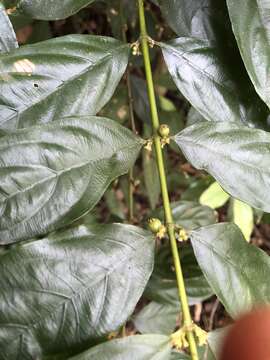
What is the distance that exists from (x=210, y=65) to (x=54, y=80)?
0.26m

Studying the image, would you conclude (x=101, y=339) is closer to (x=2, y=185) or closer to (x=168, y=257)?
(x=2, y=185)

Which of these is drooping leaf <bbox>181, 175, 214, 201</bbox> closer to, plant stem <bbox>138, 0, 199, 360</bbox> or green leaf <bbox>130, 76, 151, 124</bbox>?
green leaf <bbox>130, 76, 151, 124</bbox>

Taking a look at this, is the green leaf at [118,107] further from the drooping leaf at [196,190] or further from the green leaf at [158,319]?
the green leaf at [158,319]

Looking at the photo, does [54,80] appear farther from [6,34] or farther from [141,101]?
[141,101]

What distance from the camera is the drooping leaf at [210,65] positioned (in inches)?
34.5

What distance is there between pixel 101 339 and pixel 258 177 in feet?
1.06

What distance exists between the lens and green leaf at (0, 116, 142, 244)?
2.30ft

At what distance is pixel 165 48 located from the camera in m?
0.92

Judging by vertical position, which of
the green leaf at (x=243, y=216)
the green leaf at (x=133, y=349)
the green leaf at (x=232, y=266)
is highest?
the green leaf at (x=232, y=266)

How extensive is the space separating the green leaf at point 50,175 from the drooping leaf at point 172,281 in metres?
0.41

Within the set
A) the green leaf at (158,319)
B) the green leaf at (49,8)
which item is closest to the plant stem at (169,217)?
the green leaf at (49,8)

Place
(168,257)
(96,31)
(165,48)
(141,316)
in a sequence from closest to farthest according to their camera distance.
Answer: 1. (165,48)
2. (168,257)
3. (141,316)
4. (96,31)

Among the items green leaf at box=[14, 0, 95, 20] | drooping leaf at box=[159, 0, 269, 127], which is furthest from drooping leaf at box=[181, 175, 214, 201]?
green leaf at box=[14, 0, 95, 20]

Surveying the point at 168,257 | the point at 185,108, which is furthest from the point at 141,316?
the point at 185,108
